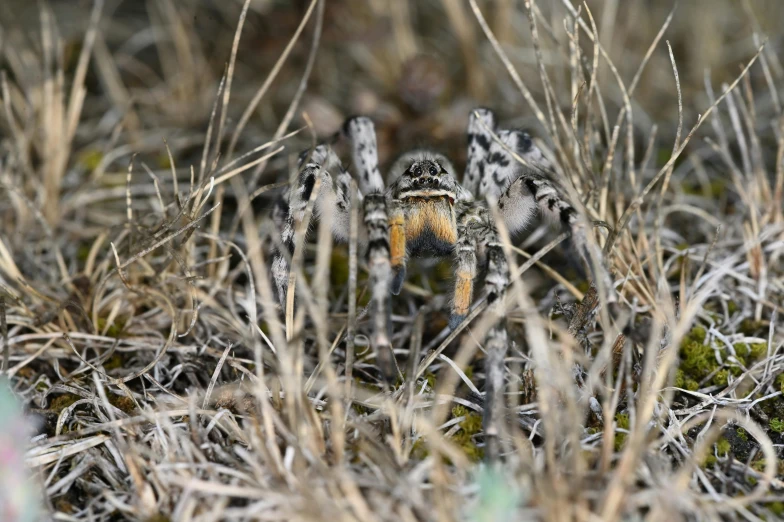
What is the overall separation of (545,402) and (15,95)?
3.16 metres

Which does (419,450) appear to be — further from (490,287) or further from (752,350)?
(752,350)

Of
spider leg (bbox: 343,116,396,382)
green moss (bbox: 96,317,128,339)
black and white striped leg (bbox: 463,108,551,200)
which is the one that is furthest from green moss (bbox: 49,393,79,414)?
black and white striped leg (bbox: 463,108,551,200)

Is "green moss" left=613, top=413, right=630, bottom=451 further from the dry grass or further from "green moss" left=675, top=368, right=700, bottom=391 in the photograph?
"green moss" left=675, top=368, right=700, bottom=391

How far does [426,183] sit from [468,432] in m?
0.96

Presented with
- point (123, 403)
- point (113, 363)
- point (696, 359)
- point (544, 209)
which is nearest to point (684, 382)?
point (696, 359)

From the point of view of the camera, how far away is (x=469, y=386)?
7.72ft

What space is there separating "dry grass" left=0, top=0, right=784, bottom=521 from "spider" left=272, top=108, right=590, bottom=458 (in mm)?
111

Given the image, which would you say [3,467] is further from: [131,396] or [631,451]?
[631,451]

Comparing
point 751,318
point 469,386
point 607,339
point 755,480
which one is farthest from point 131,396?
point 751,318

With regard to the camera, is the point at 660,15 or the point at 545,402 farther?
the point at 660,15

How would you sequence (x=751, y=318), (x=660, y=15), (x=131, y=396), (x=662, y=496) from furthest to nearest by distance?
1. (x=660, y=15)
2. (x=751, y=318)
3. (x=131, y=396)
4. (x=662, y=496)

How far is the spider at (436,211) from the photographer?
7.05 feet

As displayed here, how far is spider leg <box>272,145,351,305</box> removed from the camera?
8.21 ft

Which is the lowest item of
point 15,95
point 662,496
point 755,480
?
point 755,480
